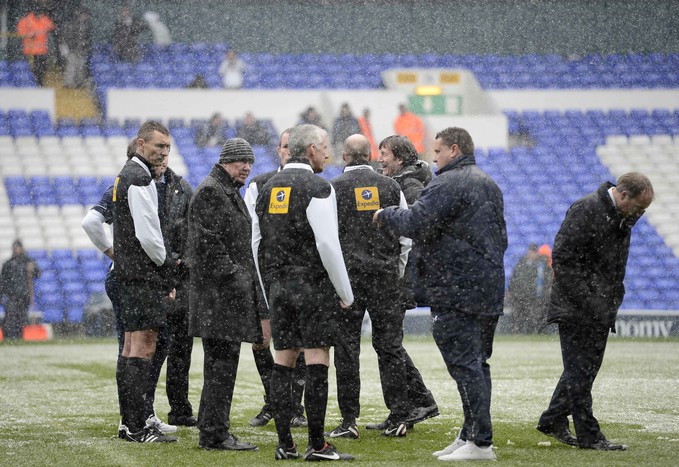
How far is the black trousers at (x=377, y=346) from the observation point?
284 inches

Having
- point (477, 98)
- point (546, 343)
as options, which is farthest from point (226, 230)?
point (477, 98)

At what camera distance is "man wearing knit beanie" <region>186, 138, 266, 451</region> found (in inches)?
260

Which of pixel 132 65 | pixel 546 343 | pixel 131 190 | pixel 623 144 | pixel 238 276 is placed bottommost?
pixel 546 343

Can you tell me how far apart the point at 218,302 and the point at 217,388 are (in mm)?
538

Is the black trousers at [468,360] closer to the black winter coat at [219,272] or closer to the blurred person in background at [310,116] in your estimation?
the black winter coat at [219,272]

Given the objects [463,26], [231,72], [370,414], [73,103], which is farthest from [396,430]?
[463,26]

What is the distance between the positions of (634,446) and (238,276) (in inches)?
106

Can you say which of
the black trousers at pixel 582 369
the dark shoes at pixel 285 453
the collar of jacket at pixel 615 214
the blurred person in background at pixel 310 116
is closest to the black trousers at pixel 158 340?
the dark shoes at pixel 285 453

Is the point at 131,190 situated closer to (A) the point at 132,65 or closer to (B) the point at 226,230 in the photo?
(B) the point at 226,230

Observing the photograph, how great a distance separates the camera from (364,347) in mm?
16328

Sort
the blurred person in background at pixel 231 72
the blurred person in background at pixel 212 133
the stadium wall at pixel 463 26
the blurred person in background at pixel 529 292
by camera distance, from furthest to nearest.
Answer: the stadium wall at pixel 463 26 → the blurred person in background at pixel 231 72 → the blurred person in background at pixel 212 133 → the blurred person in background at pixel 529 292

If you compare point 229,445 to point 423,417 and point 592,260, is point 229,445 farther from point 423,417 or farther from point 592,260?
point 592,260

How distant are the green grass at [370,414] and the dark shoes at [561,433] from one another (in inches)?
1.9

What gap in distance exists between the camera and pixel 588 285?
6566 millimetres
